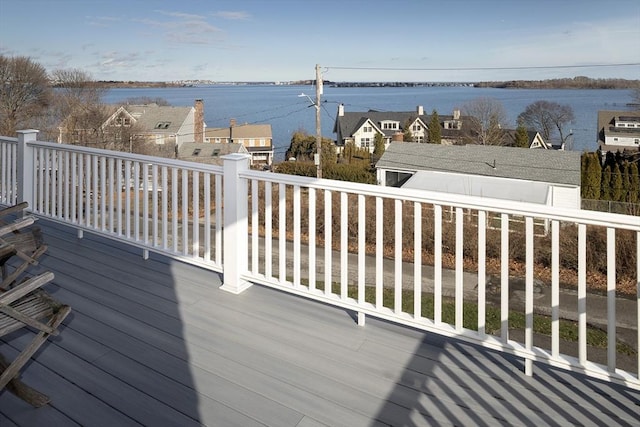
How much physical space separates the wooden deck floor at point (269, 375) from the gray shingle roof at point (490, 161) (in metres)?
17.8

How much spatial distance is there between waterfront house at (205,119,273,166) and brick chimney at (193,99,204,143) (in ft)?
7.00

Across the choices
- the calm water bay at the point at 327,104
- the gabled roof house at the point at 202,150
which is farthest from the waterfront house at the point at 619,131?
the gabled roof house at the point at 202,150

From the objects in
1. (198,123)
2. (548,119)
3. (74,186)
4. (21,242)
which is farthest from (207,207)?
(548,119)

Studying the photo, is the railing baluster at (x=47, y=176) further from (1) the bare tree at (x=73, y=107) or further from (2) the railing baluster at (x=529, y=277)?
(1) the bare tree at (x=73, y=107)

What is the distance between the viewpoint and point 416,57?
3878 cm

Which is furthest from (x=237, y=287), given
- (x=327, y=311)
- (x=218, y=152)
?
(x=218, y=152)

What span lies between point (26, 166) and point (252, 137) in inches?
1131

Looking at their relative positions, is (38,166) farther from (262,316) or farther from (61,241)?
(262,316)

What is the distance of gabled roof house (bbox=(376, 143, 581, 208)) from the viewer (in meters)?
15.8

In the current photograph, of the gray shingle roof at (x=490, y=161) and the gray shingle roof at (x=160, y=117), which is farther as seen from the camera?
the gray shingle roof at (x=160, y=117)

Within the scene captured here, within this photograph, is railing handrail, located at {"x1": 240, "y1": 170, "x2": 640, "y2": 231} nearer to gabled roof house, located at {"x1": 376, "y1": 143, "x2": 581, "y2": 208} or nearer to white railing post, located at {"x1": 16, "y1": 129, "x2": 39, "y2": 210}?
white railing post, located at {"x1": 16, "y1": 129, "x2": 39, "y2": 210}

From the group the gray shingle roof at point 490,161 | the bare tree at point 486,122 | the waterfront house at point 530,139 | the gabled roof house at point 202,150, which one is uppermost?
the bare tree at point 486,122

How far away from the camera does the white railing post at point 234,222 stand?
110 inches

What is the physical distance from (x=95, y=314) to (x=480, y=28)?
4071 cm
